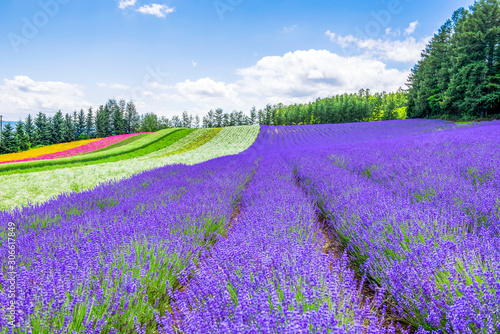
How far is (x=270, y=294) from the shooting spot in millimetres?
1248

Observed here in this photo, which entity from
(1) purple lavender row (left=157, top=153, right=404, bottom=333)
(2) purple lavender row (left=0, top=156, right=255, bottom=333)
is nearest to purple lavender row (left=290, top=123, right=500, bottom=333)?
(1) purple lavender row (left=157, top=153, right=404, bottom=333)

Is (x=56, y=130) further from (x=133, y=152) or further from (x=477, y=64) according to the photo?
(x=477, y=64)

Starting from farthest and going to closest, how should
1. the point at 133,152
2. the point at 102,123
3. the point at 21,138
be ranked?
the point at 102,123
the point at 21,138
the point at 133,152

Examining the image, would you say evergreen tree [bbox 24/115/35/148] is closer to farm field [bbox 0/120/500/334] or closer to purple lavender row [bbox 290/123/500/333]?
farm field [bbox 0/120/500/334]

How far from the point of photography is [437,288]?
1.32m

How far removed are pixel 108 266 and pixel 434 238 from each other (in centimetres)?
226

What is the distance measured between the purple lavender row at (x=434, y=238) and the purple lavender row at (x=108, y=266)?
1384mm

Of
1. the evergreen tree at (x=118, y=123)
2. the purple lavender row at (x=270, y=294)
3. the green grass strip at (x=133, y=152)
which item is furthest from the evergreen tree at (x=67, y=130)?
the purple lavender row at (x=270, y=294)

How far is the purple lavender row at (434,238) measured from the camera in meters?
1.17

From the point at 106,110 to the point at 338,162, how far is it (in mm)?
64891

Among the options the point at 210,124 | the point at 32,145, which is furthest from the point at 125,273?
the point at 210,124

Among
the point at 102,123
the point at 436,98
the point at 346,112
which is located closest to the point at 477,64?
the point at 436,98

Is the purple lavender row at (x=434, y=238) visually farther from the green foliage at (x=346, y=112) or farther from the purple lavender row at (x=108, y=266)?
the green foliage at (x=346, y=112)

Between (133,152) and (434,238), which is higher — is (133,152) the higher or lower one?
the lower one
